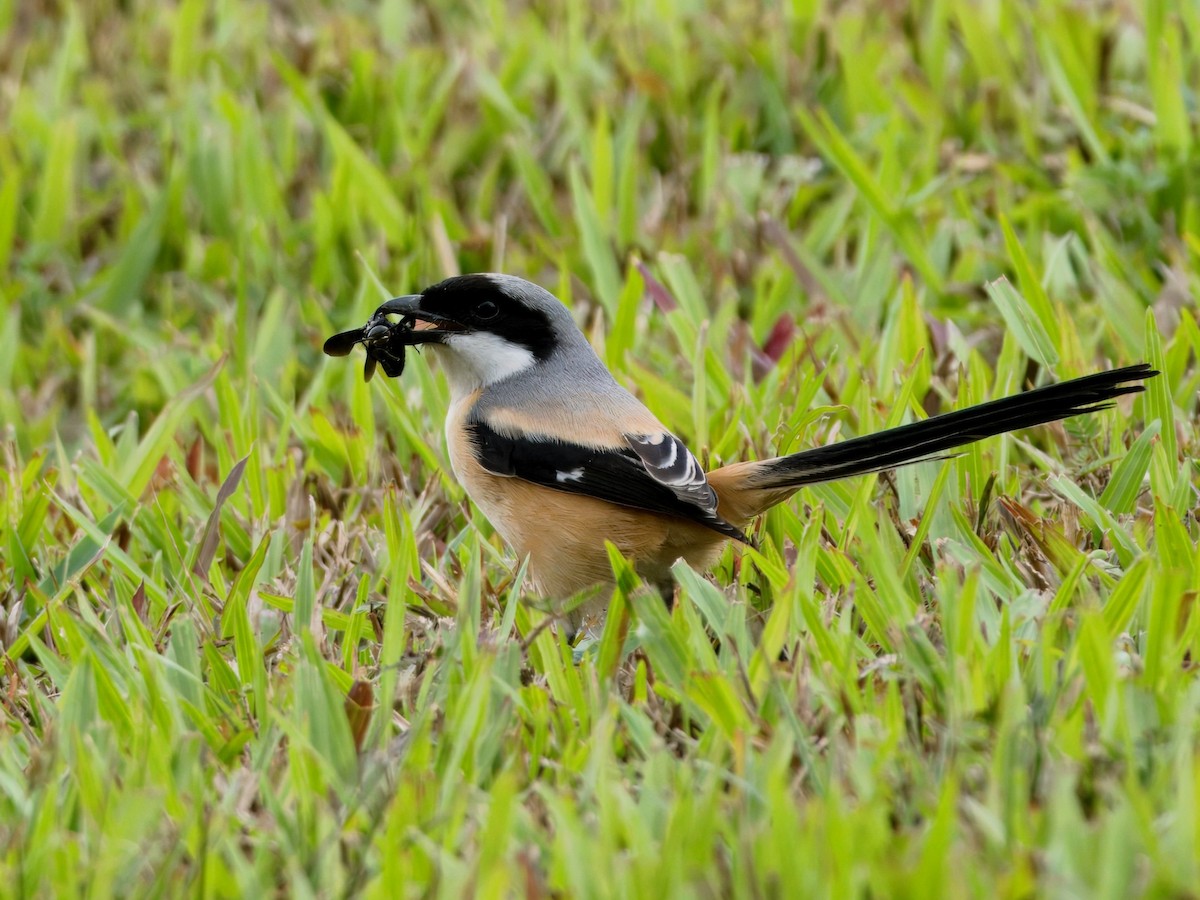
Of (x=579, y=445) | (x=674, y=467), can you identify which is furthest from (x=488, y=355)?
(x=674, y=467)

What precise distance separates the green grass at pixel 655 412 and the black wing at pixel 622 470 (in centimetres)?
24

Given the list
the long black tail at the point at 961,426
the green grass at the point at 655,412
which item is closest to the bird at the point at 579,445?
the long black tail at the point at 961,426

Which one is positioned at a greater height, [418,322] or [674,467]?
[418,322]

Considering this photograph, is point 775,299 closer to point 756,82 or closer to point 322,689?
point 756,82

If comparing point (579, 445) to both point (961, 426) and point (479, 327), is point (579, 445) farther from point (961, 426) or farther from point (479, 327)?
point (961, 426)

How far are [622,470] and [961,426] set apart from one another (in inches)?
32.3

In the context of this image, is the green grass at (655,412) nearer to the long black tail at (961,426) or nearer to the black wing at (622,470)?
the long black tail at (961,426)

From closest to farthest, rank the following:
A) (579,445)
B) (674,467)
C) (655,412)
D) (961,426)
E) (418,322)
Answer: (961,426), (674,467), (579,445), (418,322), (655,412)

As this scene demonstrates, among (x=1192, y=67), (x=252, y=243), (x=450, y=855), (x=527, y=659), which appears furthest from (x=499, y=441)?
(x=1192, y=67)

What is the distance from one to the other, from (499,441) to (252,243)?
7.80 ft

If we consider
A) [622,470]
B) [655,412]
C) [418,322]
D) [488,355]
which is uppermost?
[418,322]

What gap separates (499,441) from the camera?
3855 mm

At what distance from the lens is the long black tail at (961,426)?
3.31m

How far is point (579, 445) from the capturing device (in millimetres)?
3826
